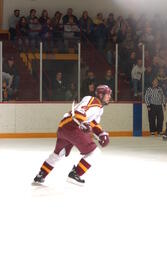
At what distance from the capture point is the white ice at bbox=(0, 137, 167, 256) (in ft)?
14.5

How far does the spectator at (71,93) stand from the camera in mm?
13078

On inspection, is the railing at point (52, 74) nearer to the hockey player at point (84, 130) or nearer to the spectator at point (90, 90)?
the spectator at point (90, 90)

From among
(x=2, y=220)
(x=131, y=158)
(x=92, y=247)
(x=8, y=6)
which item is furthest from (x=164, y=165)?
(x=8, y=6)

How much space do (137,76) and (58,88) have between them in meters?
1.93

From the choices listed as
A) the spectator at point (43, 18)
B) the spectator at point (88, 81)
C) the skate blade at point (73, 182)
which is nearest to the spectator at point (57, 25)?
the spectator at point (43, 18)

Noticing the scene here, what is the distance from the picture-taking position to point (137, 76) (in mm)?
13938

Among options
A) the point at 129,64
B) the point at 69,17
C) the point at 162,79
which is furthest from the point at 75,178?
the point at 69,17

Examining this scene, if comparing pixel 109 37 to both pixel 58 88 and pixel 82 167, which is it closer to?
pixel 58 88

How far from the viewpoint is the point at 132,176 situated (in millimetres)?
7906

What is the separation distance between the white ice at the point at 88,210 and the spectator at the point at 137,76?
428 cm

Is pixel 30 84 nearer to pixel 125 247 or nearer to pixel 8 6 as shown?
pixel 8 6

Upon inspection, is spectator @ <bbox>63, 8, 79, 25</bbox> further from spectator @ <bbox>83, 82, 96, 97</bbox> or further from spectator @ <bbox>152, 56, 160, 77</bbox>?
spectator @ <bbox>83, 82, 96, 97</bbox>

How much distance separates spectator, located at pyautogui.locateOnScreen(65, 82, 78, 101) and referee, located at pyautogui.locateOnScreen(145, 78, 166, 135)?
1.56m

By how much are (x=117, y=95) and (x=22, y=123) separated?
6.82 ft
